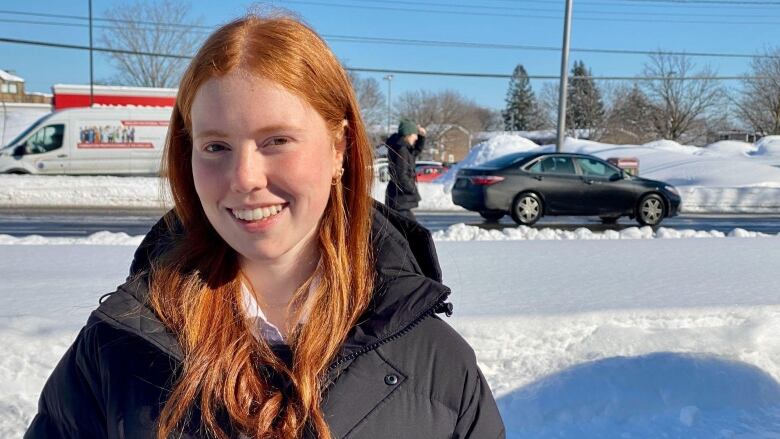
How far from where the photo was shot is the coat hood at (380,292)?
1.20 metres

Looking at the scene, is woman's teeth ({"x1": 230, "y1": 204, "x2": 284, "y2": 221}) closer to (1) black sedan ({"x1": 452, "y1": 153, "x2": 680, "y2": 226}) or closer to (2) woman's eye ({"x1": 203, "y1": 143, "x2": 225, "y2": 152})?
(2) woman's eye ({"x1": 203, "y1": 143, "x2": 225, "y2": 152})

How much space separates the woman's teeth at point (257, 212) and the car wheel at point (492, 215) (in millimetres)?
11651

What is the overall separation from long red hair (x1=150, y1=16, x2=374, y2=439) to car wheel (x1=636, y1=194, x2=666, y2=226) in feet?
42.6

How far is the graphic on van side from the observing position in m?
18.5

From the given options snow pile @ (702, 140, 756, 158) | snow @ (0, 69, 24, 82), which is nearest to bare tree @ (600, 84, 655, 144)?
snow pile @ (702, 140, 756, 158)

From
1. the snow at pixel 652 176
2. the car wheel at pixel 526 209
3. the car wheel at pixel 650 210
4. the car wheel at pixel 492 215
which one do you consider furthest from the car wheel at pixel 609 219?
the snow at pixel 652 176

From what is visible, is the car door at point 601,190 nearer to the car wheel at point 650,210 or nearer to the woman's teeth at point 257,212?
the car wheel at point 650,210

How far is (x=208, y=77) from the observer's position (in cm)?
118

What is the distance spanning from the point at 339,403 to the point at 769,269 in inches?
224

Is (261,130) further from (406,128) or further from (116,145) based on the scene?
(116,145)

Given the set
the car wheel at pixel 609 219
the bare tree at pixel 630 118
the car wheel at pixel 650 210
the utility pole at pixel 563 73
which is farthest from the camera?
the bare tree at pixel 630 118

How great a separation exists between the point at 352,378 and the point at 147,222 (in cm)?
1233

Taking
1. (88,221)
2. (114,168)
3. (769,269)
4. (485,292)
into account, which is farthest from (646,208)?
(114,168)

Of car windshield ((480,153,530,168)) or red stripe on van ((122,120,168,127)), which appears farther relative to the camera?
red stripe on van ((122,120,168,127))
